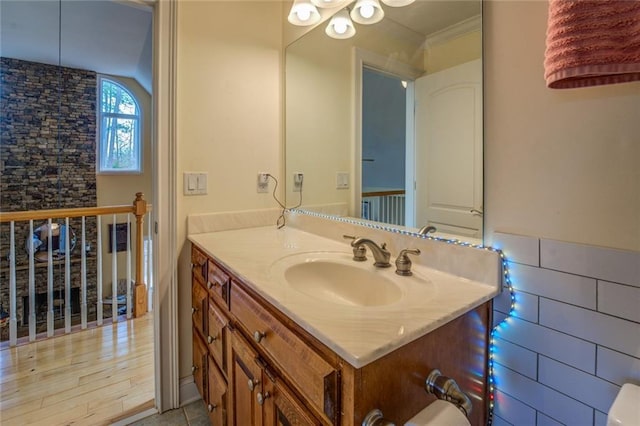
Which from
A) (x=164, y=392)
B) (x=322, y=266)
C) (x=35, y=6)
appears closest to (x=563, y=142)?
(x=322, y=266)

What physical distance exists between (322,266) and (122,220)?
5550mm

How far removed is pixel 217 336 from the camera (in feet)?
4.10

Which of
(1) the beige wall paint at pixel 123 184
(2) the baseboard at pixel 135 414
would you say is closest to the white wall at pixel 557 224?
(2) the baseboard at pixel 135 414

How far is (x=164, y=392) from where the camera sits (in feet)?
5.27

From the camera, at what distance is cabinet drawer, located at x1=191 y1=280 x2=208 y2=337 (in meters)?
1.43

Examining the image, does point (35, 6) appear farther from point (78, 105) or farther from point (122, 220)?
point (122, 220)

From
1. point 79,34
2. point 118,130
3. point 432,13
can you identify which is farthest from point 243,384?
point 118,130

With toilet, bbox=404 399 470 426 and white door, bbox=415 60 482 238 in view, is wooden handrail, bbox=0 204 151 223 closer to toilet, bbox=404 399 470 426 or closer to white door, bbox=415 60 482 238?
white door, bbox=415 60 482 238

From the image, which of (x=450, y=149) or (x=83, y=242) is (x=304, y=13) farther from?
(x=83, y=242)

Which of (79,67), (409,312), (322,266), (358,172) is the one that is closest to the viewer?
(409,312)

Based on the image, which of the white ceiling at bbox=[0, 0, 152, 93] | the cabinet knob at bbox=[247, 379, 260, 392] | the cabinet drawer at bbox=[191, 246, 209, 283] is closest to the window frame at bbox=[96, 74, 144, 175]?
the white ceiling at bbox=[0, 0, 152, 93]

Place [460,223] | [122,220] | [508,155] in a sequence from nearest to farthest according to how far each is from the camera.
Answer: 1. [508,155]
2. [460,223]
3. [122,220]

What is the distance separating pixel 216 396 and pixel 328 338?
0.92 metres

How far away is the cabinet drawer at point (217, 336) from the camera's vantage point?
1.19 m
